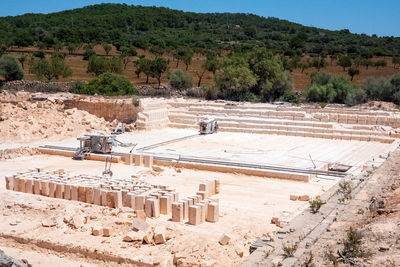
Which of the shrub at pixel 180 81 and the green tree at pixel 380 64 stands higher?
the green tree at pixel 380 64

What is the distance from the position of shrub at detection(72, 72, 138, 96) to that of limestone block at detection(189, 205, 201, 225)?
2072 centimetres

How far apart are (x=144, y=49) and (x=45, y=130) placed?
142 ft

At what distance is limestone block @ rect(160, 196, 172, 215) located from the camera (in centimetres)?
1123

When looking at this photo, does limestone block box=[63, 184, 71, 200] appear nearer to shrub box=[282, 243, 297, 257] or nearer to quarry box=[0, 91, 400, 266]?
quarry box=[0, 91, 400, 266]

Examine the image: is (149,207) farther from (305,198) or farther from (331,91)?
(331,91)

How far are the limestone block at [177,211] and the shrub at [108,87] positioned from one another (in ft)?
67.2

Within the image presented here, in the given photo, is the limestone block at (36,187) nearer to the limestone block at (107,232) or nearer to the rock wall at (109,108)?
the limestone block at (107,232)

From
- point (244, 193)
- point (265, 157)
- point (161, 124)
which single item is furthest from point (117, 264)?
point (161, 124)

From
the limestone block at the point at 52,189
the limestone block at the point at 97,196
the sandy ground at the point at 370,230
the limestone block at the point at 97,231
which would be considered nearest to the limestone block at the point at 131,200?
the limestone block at the point at 97,196

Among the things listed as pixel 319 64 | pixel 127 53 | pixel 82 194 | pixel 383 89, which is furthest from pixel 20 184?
pixel 127 53

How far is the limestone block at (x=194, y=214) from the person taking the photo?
34.4 ft

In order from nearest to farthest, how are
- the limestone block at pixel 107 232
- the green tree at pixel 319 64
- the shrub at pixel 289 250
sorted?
1. the shrub at pixel 289 250
2. the limestone block at pixel 107 232
3. the green tree at pixel 319 64

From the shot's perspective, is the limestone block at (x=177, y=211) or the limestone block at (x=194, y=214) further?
the limestone block at (x=177, y=211)

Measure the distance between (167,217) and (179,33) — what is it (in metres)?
79.4
